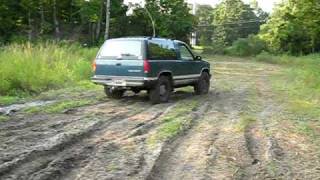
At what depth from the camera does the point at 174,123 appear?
10.5 metres

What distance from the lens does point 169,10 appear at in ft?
197

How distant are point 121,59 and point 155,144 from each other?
245 inches

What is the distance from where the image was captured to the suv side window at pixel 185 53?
639 inches

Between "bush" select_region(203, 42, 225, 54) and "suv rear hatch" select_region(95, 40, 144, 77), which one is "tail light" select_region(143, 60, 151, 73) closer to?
"suv rear hatch" select_region(95, 40, 144, 77)

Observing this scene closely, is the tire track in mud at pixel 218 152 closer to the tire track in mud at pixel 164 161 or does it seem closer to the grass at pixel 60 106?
the tire track in mud at pixel 164 161

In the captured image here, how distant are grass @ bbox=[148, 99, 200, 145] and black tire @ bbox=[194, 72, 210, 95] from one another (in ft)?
9.88

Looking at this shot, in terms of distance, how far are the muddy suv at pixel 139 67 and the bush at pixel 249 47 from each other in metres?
54.0

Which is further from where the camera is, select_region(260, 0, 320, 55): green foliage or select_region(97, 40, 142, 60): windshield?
select_region(260, 0, 320, 55): green foliage

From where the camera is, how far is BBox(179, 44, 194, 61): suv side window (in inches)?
639

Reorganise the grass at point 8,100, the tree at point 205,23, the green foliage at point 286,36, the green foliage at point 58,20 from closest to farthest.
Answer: the grass at point 8,100
the green foliage at point 58,20
the green foliage at point 286,36
the tree at point 205,23

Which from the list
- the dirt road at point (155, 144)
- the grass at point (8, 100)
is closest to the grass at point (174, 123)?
the dirt road at point (155, 144)

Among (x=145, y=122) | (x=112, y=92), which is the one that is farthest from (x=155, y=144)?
(x=112, y=92)

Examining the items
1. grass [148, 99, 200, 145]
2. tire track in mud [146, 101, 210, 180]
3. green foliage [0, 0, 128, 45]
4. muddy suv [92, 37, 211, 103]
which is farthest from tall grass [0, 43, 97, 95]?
green foliage [0, 0, 128, 45]

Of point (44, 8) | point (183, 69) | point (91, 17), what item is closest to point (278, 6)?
point (91, 17)
